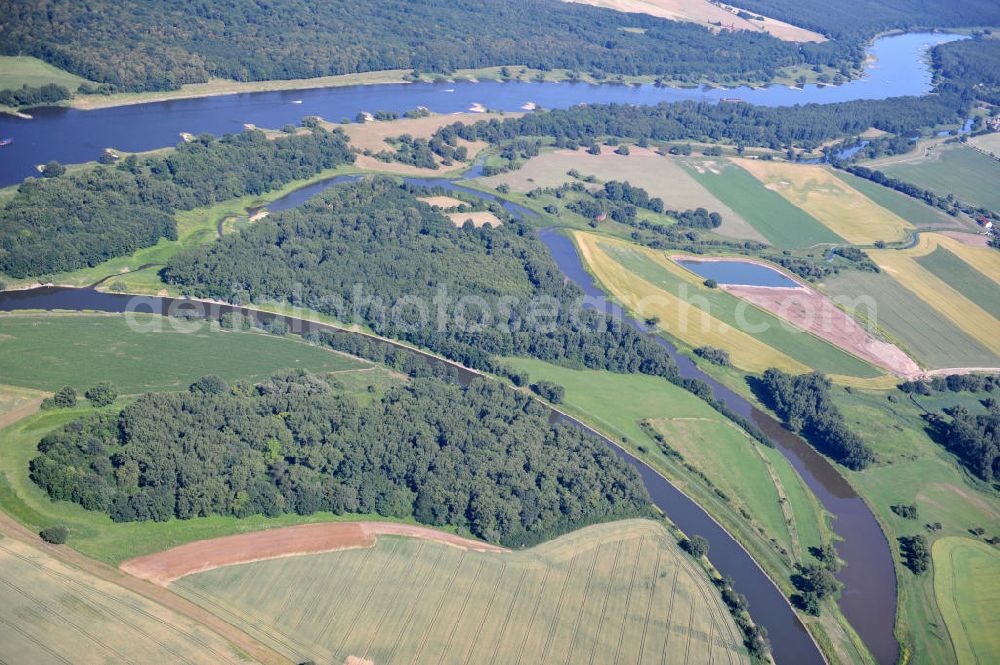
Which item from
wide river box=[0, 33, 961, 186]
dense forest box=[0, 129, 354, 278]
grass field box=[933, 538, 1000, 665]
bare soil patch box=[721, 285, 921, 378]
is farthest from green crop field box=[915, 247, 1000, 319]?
dense forest box=[0, 129, 354, 278]

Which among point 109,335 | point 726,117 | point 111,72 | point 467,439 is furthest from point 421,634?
point 726,117

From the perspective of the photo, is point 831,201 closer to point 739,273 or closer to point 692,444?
point 739,273

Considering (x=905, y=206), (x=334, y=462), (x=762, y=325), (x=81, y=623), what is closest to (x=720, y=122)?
(x=905, y=206)

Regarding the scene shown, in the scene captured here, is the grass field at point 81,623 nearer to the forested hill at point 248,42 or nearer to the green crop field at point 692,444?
the green crop field at point 692,444

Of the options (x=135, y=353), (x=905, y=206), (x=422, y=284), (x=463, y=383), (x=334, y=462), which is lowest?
(x=463, y=383)

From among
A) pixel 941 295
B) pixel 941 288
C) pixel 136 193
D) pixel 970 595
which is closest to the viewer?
pixel 970 595

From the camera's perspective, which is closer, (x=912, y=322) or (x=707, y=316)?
(x=707, y=316)

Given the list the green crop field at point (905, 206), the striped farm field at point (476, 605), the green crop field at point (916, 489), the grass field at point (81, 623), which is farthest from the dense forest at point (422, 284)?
the green crop field at point (905, 206)
